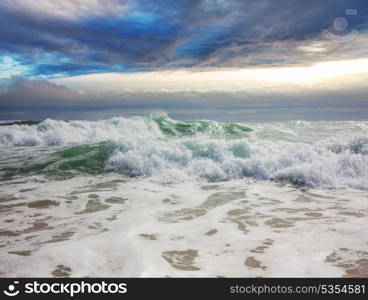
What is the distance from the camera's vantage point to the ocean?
11.8ft

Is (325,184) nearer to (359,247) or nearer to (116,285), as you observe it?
(359,247)

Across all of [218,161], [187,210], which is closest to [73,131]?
[218,161]

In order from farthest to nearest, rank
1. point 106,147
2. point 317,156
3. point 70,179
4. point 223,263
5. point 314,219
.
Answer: point 106,147 → point 317,156 → point 70,179 → point 314,219 → point 223,263

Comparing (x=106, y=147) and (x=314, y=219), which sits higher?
(x=106, y=147)

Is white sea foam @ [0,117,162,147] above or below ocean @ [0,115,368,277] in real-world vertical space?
above

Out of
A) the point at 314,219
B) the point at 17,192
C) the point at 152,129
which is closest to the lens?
the point at 314,219

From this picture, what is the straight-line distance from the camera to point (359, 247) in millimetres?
4047

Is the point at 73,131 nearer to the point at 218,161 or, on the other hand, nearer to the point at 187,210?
the point at 218,161

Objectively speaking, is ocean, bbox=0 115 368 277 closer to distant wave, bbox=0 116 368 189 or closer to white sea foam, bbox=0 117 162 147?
distant wave, bbox=0 116 368 189

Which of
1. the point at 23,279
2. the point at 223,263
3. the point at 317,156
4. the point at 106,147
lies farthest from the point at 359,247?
the point at 106,147

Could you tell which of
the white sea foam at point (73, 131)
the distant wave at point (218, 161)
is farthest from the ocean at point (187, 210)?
the white sea foam at point (73, 131)

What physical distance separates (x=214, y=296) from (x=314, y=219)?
10.5 ft

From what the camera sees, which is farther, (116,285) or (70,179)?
(70,179)

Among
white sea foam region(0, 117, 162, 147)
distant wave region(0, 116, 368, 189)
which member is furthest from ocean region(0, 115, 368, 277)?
white sea foam region(0, 117, 162, 147)
